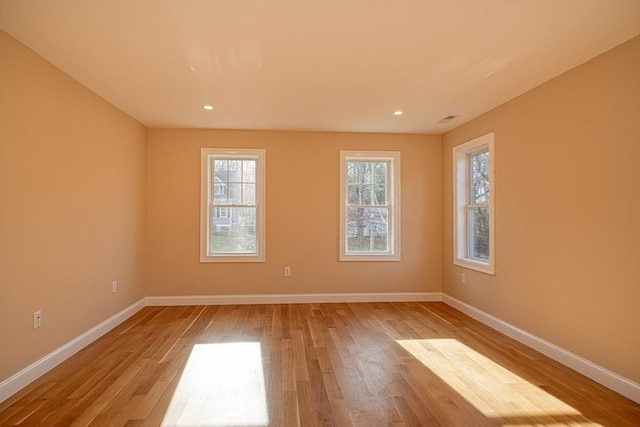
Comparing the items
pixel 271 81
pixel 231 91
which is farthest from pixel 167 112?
pixel 271 81

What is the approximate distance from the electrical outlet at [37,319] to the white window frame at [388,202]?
341 cm

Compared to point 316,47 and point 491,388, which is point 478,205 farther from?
point 316,47

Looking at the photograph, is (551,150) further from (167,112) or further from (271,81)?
(167,112)

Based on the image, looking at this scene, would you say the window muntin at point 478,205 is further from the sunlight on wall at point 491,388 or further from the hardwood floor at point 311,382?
the sunlight on wall at point 491,388

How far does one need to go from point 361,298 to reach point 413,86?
302cm

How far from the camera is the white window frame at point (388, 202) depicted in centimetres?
498

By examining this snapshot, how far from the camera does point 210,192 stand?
16.0 feet

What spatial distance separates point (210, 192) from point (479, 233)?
3700 millimetres

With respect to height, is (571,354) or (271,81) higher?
(271,81)

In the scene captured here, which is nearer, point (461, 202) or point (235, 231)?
point (461, 202)

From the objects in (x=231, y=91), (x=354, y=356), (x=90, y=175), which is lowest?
(x=354, y=356)

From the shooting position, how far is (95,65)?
9.15 feet

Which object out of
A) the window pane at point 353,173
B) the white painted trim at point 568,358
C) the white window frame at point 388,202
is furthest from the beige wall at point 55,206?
the white painted trim at point 568,358

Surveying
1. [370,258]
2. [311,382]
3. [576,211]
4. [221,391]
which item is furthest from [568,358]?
[221,391]
